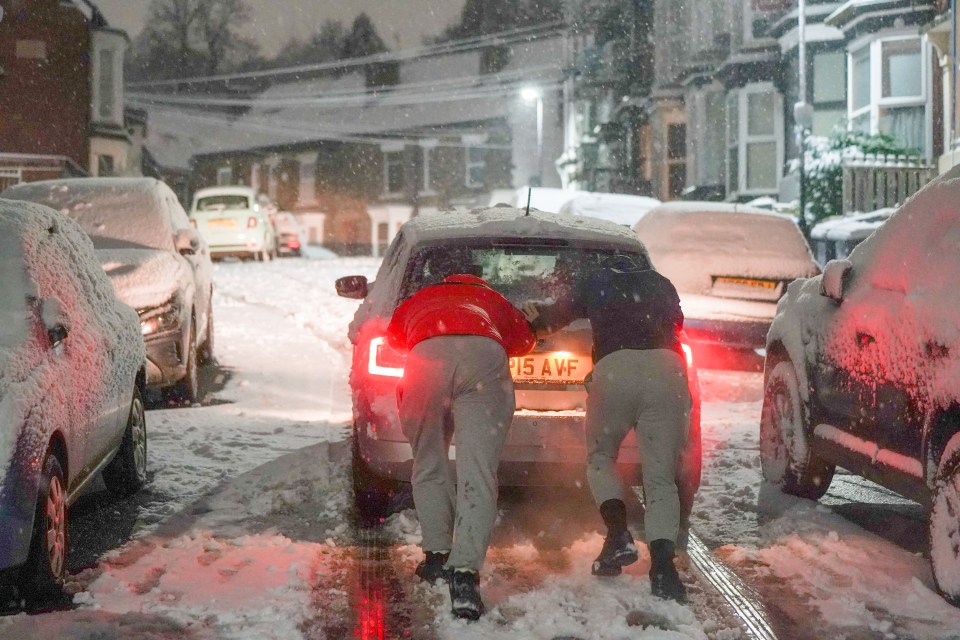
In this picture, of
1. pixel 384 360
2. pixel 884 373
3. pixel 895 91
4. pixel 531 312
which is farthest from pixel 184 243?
pixel 895 91

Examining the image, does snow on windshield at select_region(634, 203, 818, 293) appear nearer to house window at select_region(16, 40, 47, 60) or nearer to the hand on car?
the hand on car

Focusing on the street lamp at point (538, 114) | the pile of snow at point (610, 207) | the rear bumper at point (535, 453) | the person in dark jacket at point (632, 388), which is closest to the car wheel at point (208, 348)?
the rear bumper at point (535, 453)

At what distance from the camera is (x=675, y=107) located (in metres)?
39.8

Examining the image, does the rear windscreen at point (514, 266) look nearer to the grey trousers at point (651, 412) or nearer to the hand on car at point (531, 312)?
the hand on car at point (531, 312)

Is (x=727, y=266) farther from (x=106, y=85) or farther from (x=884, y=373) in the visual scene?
(x=106, y=85)

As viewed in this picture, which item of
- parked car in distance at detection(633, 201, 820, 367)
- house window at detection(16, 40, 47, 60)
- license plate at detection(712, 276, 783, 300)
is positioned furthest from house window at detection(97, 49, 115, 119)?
license plate at detection(712, 276, 783, 300)

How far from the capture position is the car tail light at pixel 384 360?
6.18 meters

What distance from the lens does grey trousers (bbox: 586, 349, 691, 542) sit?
18.3 ft

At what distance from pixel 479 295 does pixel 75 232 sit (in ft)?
10.1

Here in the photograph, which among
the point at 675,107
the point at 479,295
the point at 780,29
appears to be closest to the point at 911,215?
the point at 479,295

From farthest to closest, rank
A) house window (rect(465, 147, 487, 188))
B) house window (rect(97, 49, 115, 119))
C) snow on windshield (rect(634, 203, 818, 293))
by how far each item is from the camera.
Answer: house window (rect(465, 147, 487, 188))
house window (rect(97, 49, 115, 119))
snow on windshield (rect(634, 203, 818, 293))

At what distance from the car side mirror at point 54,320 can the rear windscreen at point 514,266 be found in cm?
165

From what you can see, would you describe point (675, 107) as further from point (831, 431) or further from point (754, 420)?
point (831, 431)

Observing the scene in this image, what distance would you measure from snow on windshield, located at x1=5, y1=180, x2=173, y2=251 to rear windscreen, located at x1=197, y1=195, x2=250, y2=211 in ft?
63.7
